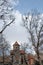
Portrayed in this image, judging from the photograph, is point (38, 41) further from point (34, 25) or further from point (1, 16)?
point (1, 16)

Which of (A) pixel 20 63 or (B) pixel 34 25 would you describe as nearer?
(B) pixel 34 25

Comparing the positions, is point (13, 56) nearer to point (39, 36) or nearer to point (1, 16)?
point (39, 36)

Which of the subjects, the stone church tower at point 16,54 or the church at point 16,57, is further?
the stone church tower at point 16,54

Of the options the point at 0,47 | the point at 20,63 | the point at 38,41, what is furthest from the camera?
the point at 20,63

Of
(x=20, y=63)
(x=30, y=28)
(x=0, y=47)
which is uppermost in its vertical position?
(x=30, y=28)

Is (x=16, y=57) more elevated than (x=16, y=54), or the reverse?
(x=16, y=54)

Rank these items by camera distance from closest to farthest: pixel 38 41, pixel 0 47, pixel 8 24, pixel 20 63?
pixel 8 24, pixel 38 41, pixel 0 47, pixel 20 63

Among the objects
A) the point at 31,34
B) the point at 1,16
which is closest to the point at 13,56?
the point at 31,34

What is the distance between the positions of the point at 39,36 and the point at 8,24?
79.9 ft

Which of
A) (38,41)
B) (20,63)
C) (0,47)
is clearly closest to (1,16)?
(38,41)

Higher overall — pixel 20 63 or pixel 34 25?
pixel 34 25

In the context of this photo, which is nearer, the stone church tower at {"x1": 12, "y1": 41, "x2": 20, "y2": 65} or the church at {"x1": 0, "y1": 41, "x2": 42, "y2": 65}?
the church at {"x1": 0, "y1": 41, "x2": 42, "y2": 65}

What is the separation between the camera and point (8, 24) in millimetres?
27156

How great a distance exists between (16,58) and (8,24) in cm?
6913
